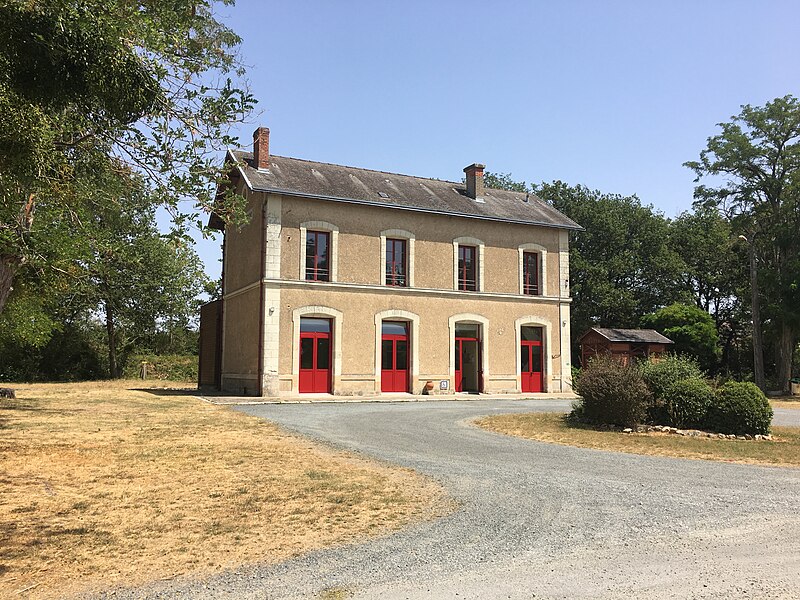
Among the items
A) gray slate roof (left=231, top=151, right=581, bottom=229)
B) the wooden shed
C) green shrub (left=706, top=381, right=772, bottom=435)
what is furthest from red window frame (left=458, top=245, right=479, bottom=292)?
green shrub (left=706, top=381, right=772, bottom=435)

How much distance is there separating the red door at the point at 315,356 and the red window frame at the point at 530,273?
326 inches

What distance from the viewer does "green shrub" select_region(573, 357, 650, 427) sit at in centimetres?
1236

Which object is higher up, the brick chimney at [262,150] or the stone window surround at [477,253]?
the brick chimney at [262,150]

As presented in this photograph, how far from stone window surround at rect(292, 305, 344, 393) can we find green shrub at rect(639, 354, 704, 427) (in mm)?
10672

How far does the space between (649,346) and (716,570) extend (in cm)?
2445

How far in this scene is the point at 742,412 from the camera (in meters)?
11.7

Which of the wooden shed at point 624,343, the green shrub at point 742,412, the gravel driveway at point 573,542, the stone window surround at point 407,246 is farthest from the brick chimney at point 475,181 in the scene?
the gravel driveway at point 573,542

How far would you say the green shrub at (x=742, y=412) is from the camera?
11.7 meters

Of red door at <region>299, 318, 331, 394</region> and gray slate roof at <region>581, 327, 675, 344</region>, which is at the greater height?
gray slate roof at <region>581, 327, 675, 344</region>

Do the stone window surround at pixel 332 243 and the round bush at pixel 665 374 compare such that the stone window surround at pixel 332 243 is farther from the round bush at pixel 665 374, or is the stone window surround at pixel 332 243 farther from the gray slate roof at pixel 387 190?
the round bush at pixel 665 374

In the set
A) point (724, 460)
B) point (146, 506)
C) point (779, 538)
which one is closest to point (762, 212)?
point (724, 460)

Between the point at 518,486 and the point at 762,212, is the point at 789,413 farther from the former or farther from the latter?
the point at 762,212

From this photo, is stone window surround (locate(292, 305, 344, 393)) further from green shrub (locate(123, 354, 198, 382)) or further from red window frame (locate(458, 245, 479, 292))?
green shrub (locate(123, 354, 198, 382))

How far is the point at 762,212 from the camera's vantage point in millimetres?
31625
